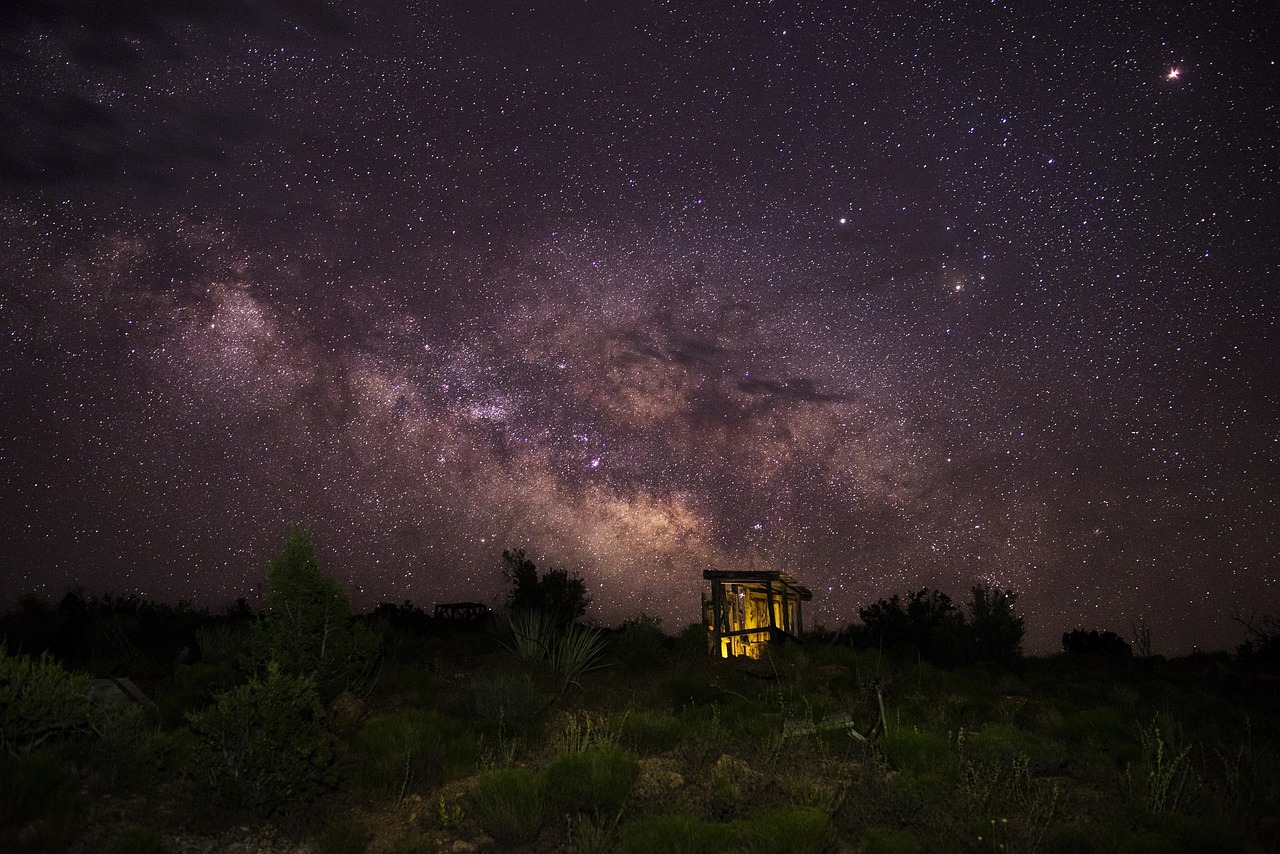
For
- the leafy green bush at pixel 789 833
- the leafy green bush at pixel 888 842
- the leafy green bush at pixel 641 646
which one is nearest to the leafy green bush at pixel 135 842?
Result: the leafy green bush at pixel 789 833

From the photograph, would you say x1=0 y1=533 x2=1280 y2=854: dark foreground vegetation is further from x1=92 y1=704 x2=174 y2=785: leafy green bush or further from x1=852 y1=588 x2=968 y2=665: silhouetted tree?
x1=852 y1=588 x2=968 y2=665: silhouetted tree

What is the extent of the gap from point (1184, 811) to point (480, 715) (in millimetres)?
7884

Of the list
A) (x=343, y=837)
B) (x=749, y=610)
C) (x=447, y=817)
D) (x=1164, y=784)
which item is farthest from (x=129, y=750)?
(x=749, y=610)

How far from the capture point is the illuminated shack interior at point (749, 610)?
60.6 ft

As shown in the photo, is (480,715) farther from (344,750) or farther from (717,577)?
(717,577)

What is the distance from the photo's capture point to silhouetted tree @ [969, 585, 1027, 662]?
66.2 feet

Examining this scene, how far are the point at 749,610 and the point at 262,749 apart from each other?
59.0ft

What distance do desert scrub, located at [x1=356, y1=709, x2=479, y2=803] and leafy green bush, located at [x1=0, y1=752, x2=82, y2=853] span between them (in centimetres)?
239

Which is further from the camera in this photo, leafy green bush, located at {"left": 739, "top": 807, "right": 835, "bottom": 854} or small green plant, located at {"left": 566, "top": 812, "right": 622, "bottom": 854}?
small green plant, located at {"left": 566, "top": 812, "right": 622, "bottom": 854}

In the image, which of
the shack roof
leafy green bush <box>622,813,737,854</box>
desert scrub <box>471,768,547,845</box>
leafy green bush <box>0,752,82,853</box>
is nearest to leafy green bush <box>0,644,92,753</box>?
leafy green bush <box>0,752,82,853</box>

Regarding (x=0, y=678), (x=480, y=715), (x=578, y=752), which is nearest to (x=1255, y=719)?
(x=578, y=752)

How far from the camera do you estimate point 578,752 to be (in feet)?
22.6

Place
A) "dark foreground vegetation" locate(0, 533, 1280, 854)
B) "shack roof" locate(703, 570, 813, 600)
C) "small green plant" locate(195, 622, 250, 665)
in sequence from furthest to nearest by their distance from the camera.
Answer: "shack roof" locate(703, 570, 813, 600) < "small green plant" locate(195, 622, 250, 665) < "dark foreground vegetation" locate(0, 533, 1280, 854)

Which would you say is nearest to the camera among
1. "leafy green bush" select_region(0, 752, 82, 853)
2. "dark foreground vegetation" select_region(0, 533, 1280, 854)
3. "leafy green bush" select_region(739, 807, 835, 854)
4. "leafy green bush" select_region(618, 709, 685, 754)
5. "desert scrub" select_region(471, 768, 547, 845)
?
"leafy green bush" select_region(0, 752, 82, 853)
